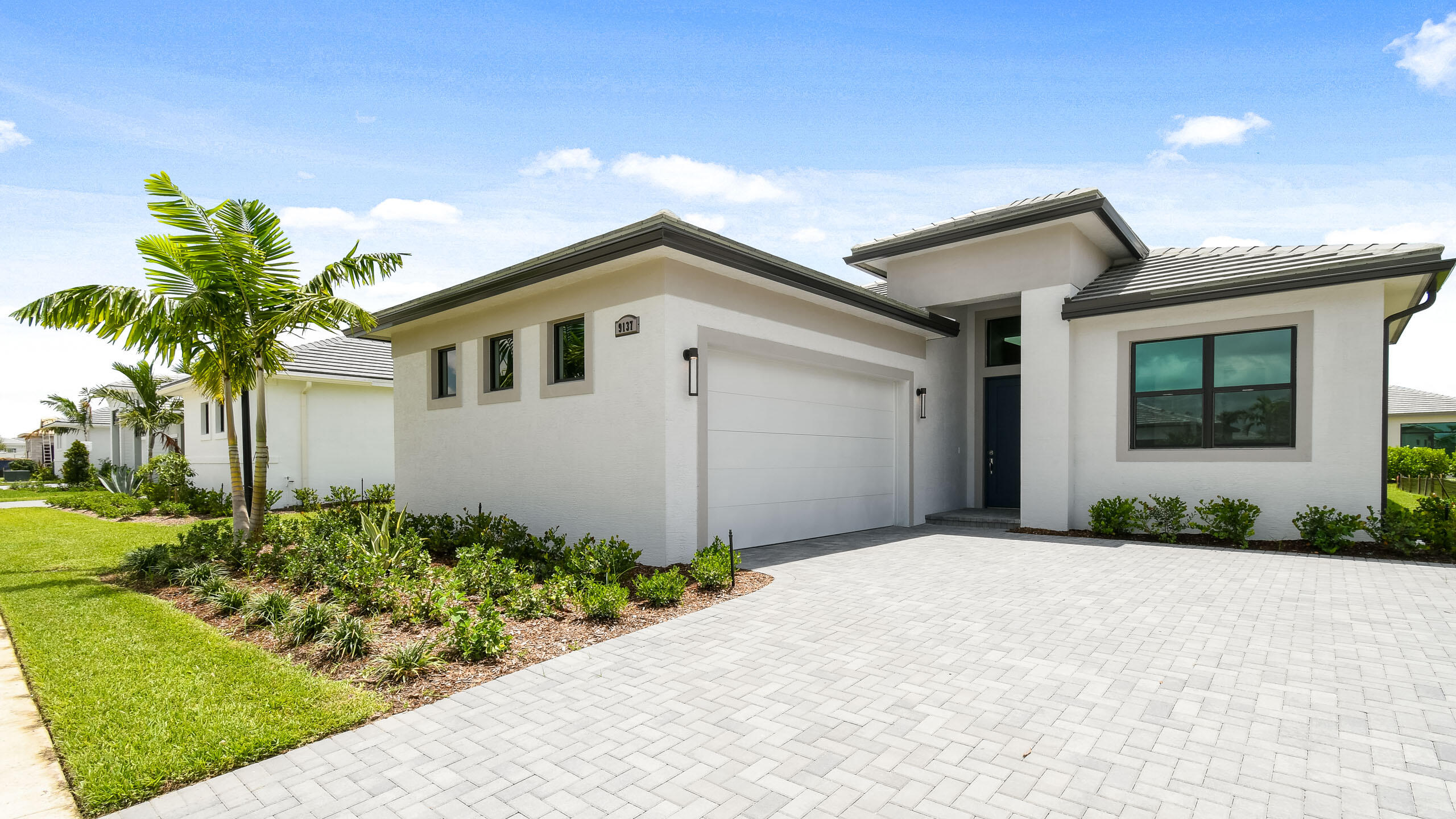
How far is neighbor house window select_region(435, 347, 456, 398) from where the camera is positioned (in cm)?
1138

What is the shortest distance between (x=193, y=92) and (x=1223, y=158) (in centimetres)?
1542

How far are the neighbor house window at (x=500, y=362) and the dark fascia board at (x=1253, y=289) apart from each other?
8.67 meters

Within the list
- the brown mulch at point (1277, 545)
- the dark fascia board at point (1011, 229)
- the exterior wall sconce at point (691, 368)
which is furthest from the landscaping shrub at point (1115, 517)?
the exterior wall sconce at point (691, 368)

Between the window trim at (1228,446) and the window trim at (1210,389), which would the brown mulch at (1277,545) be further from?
the window trim at (1210,389)

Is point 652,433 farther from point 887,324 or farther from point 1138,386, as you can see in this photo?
point 1138,386

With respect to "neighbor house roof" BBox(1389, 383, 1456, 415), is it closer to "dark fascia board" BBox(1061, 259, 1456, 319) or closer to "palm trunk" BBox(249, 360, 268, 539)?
"dark fascia board" BBox(1061, 259, 1456, 319)

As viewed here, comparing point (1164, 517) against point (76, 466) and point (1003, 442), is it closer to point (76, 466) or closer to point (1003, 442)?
point (1003, 442)

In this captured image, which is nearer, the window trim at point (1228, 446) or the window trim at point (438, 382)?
the window trim at point (1228, 446)

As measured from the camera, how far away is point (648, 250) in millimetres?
7250

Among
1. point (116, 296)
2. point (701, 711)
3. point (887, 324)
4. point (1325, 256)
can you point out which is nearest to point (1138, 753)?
point (701, 711)

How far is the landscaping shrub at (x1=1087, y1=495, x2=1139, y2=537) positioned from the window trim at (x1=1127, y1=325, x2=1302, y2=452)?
3.11ft

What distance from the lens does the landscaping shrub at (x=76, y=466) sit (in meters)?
27.1

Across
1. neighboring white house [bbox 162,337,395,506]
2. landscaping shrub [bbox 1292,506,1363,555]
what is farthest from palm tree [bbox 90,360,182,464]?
landscaping shrub [bbox 1292,506,1363,555]

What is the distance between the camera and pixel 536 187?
11.8m
